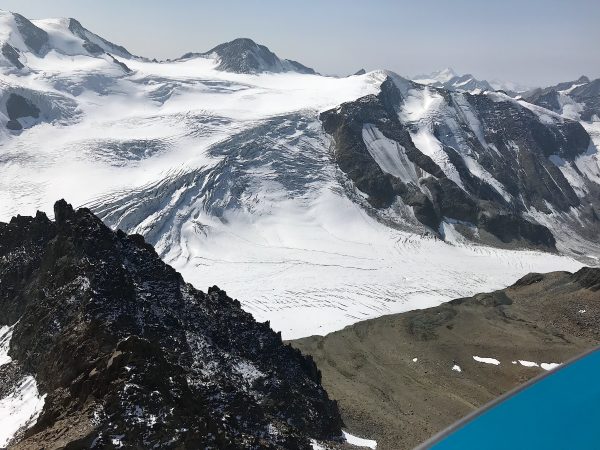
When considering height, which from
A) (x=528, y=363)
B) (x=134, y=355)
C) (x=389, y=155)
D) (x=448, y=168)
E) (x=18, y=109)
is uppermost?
(x=18, y=109)

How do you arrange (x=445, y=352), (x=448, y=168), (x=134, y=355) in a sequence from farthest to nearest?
(x=448, y=168)
(x=445, y=352)
(x=134, y=355)

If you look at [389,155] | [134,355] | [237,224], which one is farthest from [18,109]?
[134,355]

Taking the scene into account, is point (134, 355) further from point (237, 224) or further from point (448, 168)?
point (448, 168)

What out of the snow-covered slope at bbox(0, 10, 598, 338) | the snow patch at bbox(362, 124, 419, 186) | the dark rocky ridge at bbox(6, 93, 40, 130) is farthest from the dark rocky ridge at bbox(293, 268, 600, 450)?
the dark rocky ridge at bbox(6, 93, 40, 130)

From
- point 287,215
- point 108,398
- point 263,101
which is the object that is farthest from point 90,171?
point 108,398

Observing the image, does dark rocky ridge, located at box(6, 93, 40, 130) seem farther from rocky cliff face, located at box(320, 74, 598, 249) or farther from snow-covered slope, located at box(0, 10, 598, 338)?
rocky cliff face, located at box(320, 74, 598, 249)

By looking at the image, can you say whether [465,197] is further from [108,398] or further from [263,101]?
[108,398]

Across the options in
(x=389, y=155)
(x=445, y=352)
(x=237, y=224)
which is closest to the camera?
(x=445, y=352)
